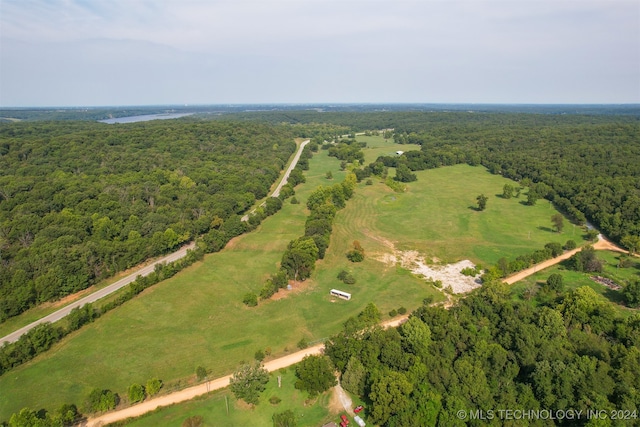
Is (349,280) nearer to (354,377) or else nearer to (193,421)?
(354,377)

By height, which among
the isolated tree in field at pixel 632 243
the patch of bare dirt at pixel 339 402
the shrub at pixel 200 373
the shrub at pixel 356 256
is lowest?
the patch of bare dirt at pixel 339 402

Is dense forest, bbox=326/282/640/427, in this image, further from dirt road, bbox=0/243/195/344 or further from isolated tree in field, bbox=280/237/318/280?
dirt road, bbox=0/243/195/344

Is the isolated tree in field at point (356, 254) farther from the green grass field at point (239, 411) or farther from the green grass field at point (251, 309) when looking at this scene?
the green grass field at point (239, 411)

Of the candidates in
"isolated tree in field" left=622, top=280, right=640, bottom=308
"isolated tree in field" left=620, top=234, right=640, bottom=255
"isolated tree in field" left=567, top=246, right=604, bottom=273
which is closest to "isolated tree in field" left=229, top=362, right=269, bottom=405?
"isolated tree in field" left=622, top=280, right=640, bottom=308

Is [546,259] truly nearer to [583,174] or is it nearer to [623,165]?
[583,174]

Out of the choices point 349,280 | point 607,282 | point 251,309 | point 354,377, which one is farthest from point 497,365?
point 607,282

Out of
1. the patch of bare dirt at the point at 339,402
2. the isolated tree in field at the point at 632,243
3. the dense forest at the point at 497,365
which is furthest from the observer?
the isolated tree in field at the point at 632,243

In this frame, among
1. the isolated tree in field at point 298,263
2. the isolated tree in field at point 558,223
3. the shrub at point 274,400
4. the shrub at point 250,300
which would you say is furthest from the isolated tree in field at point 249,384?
the isolated tree in field at point 558,223
